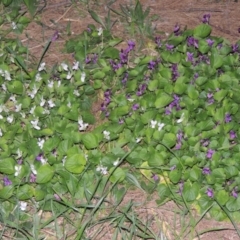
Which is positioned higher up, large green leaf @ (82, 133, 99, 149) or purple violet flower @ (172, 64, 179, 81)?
large green leaf @ (82, 133, 99, 149)

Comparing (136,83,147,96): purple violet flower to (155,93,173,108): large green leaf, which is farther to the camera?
(136,83,147,96): purple violet flower

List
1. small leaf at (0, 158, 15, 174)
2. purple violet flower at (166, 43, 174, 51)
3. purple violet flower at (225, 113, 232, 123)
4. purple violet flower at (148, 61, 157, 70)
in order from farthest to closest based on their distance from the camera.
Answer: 1. purple violet flower at (166, 43, 174, 51)
2. purple violet flower at (148, 61, 157, 70)
3. purple violet flower at (225, 113, 232, 123)
4. small leaf at (0, 158, 15, 174)

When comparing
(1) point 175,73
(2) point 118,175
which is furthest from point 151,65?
(2) point 118,175

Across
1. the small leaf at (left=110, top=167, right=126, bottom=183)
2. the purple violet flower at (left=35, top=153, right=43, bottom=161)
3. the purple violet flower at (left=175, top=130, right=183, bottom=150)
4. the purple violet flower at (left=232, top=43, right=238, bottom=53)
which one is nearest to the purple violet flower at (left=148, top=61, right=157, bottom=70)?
the purple violet flower at (left=232, top=43, right=238, bottom=53)

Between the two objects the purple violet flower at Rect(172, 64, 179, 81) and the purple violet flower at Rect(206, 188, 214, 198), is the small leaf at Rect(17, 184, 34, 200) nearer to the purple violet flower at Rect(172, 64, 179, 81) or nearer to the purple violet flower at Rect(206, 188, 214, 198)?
the purple violet flower at Rect(206, 188, 214, 198)

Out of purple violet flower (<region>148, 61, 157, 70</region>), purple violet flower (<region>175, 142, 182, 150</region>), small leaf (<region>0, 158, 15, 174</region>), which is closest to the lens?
small leaf (<region>0, 158, 15, 174</region>)

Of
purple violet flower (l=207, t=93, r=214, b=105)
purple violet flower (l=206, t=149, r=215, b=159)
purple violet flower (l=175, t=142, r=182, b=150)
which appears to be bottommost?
purple violet flower (l=206, t=149, r=215, b=159)

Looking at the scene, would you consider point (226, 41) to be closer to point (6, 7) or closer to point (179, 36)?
point (179, 36)

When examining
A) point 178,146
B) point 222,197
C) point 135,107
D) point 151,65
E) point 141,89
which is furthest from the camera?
point 151,65

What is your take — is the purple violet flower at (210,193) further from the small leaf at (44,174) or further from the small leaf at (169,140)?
the small leaf at (44,174)

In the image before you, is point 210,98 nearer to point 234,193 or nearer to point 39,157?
point 234,193
